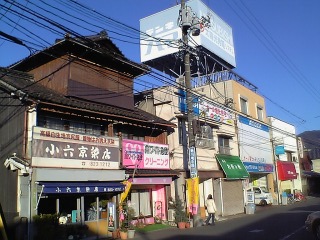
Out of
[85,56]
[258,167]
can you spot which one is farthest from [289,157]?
[85,56]

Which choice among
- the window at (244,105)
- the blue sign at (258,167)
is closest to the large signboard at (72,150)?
the blue sign at (258,167)

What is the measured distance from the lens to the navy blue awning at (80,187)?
47.2 feet

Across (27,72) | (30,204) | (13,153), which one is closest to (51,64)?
(27,72)

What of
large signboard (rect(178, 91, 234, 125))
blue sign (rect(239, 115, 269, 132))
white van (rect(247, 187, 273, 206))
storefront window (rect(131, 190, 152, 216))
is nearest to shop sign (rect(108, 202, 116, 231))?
storefront window (rect(131, 190, 152, 216))

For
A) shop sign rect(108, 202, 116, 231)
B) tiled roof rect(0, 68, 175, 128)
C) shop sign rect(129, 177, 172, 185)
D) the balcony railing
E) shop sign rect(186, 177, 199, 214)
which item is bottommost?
shop sign rect(108, 202, 116, 231)

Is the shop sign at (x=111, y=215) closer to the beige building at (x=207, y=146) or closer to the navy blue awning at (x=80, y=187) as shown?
the navy blue awning at (x=80, y=187)

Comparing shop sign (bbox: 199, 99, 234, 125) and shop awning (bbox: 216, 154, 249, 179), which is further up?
shop sign (bbox: 199, 99, 234, 125)

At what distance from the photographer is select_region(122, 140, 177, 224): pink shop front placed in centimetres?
1905

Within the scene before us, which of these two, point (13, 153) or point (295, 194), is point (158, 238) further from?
point (295, 194)

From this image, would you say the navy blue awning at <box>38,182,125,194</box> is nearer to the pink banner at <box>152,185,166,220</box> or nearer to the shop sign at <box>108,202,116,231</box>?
the shop sign at <box>108,202,116,231</box>

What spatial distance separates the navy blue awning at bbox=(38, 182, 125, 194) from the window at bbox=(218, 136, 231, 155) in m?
13.6

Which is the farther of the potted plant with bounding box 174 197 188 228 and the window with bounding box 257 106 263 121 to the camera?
the window with bounding box 257 106 263 121

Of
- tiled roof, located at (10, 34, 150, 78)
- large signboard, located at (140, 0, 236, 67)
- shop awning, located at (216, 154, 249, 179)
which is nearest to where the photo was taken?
tiled roof, located at (10, 34, 150, 78)

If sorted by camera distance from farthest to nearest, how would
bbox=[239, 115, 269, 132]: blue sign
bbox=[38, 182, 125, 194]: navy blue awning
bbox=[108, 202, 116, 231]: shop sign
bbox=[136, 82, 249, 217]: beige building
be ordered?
bbox=[239, 115, 269, 132]: blue sign → bbox=[136, 82, 249, 217]: beige building → bbox=[108, 202, 116, 231]: shop sign → bbox=[38, 182, 125, 194]: navy blue awning
